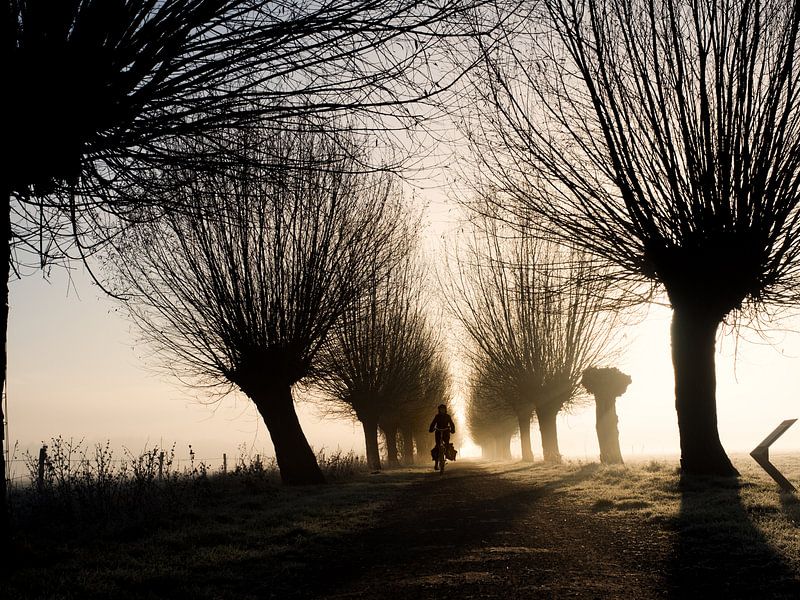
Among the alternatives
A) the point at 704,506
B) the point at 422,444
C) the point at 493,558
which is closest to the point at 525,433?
the point at 422,444

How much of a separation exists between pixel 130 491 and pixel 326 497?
3.28m

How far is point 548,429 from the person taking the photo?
26875 millimetres

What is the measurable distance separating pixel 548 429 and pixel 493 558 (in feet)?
72.2

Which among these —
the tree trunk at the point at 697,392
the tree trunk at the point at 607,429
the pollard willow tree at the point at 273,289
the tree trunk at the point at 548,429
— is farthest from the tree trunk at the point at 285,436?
the tree trunk at the point at 548,429

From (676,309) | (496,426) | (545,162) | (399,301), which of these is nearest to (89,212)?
(545,162)

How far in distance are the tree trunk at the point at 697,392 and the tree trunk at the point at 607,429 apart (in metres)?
7.60

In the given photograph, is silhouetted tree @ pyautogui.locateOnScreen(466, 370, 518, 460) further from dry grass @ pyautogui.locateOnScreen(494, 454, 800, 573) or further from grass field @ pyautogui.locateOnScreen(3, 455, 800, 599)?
grass field @ pyautogui.locateOnScreen(3, 455, 800, 599)

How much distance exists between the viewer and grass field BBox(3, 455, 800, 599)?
16.7 ft

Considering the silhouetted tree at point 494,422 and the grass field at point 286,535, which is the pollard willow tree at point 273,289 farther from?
the silhouetted tree at point 494,422

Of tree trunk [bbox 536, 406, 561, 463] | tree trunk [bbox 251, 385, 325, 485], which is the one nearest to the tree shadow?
tree trunk [bbox 251, 385, 325, 485]

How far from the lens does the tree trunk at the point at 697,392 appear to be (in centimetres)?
1105

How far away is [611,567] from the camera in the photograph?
5.27 metres

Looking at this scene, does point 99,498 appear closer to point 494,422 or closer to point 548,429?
point 548,429

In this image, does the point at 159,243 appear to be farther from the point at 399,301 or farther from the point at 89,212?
the point at 399,301
